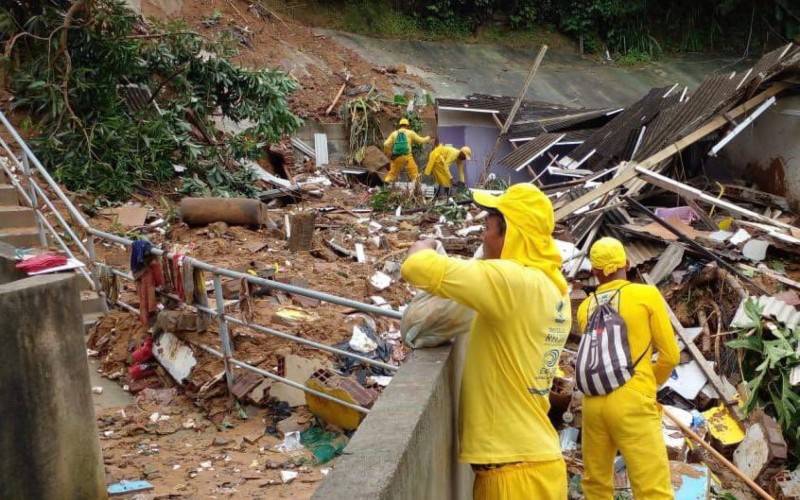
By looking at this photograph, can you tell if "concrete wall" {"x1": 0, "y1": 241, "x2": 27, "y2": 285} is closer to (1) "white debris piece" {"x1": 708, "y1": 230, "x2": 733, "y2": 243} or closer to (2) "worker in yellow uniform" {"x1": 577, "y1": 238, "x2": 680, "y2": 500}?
(2) "worker in yellow uniform" {"x1": 577, "y1": 238, "x2": 680, "y2": 500}

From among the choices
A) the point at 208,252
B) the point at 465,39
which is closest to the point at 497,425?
the point at 208,252

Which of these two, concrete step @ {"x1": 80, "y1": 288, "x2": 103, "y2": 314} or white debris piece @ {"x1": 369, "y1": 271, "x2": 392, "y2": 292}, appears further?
white debris piece @ {"x1": 369, "y1": 271, "x2": 392, "y2": 292}

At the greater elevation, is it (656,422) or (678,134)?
(678,134)

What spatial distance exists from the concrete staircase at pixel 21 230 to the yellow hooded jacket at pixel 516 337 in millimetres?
4684

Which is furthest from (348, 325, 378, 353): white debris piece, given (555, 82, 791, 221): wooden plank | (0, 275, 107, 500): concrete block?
(555, 82, 791, 221): wooden plank

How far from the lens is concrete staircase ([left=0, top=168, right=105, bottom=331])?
6.18 m

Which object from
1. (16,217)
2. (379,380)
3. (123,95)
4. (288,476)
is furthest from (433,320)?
(123,95)

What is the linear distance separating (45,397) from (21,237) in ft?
12.7

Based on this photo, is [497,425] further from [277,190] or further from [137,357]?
[277,190]

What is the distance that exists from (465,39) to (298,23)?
583cm

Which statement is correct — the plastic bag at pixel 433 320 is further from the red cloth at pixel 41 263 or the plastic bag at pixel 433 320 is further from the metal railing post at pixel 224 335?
the red cloth at pixel 41 263

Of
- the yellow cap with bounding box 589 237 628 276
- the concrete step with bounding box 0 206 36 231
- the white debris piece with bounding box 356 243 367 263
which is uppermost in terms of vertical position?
the concrete step with bounding box 0 206 36 231

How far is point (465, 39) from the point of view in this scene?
23172 millimetres

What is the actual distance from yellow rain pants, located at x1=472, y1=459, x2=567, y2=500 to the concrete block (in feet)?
6.96
